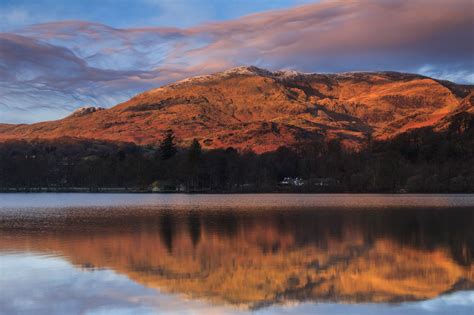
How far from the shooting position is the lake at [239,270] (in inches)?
677

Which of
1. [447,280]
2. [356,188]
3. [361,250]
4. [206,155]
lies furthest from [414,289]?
[206,155]

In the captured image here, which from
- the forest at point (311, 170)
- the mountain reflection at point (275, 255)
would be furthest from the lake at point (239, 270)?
the forest at point (311, 170)

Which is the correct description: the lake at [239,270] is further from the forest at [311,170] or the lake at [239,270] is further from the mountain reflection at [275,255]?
the forest at [311,170]

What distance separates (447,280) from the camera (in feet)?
68.4

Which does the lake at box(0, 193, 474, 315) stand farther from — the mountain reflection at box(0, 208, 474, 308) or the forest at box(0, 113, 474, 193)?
the forest at box(0, 113, 474, 193)

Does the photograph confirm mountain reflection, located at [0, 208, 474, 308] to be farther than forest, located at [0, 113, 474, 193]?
No

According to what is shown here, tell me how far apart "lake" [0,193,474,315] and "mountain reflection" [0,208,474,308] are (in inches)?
1.9

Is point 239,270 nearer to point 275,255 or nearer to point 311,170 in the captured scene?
point 275,255

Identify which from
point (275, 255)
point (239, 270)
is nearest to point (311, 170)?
point (275, 255)

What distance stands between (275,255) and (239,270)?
4.37m

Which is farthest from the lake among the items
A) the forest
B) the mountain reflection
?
the forest

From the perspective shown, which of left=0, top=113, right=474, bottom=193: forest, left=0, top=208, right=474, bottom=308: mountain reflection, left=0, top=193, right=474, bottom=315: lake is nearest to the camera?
left=0, top=193, right=474, bottom=315: lake

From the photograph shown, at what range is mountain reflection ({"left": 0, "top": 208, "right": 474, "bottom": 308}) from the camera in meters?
19.5

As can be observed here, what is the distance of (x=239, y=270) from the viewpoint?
23266 millimetres
